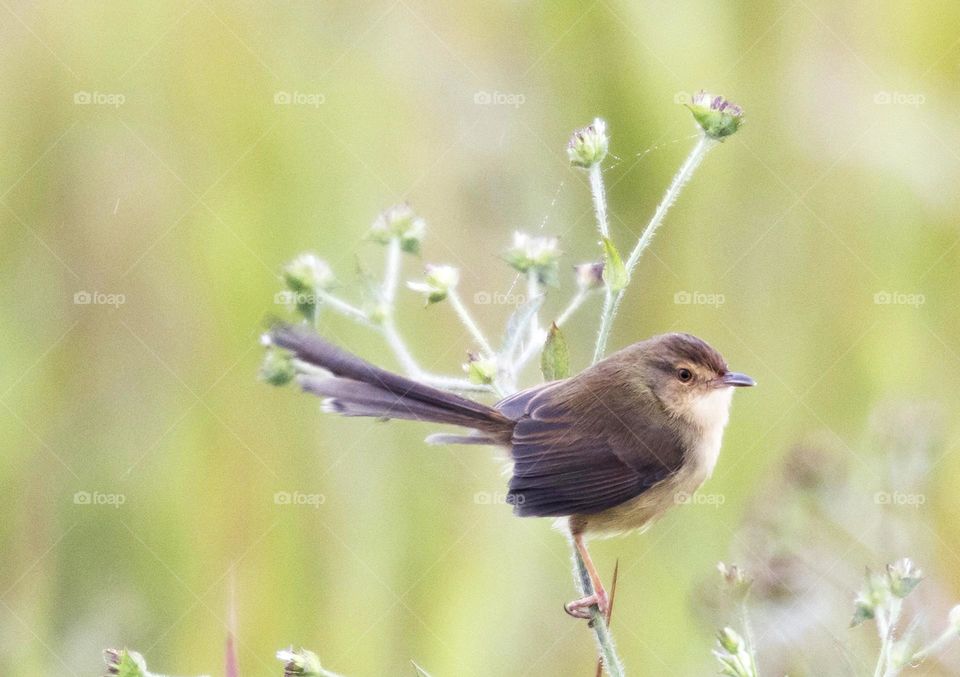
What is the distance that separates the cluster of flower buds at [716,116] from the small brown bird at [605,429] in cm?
67

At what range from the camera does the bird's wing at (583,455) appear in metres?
2.72

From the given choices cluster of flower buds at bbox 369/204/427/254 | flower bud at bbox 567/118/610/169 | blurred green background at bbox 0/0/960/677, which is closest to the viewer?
flower bud at bbox 567/118/610/169

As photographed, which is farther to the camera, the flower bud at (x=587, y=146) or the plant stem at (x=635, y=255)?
the flower bud at (x=587, y=146)

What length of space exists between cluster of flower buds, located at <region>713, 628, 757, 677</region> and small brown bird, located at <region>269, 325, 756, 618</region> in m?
0.69

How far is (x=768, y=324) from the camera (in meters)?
3.84

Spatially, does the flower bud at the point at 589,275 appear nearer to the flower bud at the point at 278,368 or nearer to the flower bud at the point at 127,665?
the flower bud at the point at 278,368

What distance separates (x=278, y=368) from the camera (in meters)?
2.29

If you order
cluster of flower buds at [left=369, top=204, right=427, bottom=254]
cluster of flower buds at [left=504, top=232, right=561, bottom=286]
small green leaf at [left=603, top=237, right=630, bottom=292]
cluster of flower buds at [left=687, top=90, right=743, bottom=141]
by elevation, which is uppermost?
cluster of flower buds at [left=687, top=90, right=743, bottom=141]

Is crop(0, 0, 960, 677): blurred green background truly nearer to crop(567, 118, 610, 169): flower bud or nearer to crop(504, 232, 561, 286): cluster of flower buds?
crop(504, 232, 561, 286): cluster of flower buds

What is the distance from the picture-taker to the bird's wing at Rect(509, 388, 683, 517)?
8.92 feet

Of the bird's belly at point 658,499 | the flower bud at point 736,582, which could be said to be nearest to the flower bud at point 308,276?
the bird's belly at point 658,499

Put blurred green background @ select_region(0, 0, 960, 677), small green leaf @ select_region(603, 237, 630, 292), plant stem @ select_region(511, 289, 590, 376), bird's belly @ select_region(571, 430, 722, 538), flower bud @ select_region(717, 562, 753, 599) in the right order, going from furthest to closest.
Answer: blurred green background @ select_region(0, 0, 960, 677) → bird's belly @ select_region(571, 430, 722, 538) → plant stem @ select_region(511, 289, 590, 376) → small green leaf @ select_region(603, 237, 630, 292) → flower bud @ select_region(717, 562, 753, 599)

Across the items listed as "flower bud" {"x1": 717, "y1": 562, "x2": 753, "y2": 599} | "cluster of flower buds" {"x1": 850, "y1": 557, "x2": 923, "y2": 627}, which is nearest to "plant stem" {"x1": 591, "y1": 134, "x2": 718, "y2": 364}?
"flower bud" {"x1": 717, "y1": 562, "x2": 753, "y2": 599}

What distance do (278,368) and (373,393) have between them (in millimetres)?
244
